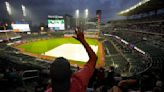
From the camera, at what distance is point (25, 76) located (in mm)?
10367

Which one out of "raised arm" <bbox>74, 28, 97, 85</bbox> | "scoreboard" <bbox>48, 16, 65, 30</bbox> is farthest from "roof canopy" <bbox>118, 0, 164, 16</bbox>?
"raised arm" <bbox>74, 28, 97, 85</bbox>

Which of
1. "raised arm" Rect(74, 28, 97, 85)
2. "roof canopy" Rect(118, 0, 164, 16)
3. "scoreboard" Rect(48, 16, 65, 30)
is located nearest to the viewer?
"raised arm" Rect(74, 28, 97, 85)

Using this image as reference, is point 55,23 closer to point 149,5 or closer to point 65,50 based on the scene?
point 65,50

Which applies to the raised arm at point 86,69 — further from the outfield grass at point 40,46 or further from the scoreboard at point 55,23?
the scoreboard at point 55,23

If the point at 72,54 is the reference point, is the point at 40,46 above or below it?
below

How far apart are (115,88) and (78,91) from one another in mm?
1614

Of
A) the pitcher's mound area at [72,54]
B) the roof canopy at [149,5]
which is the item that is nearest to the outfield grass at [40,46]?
the pitcher's mound area at [72,54]

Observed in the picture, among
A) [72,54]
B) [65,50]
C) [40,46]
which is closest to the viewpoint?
[72,54]

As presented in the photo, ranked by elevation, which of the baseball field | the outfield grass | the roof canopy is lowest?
the outfield grass

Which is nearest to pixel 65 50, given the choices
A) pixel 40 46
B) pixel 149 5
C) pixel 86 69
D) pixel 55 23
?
pixel 40 46

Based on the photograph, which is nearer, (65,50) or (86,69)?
(86,69)

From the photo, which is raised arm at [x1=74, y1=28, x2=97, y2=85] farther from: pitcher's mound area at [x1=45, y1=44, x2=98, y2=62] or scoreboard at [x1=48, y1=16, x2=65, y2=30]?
scoreboard at [x1=48, y1=16, x2=65, y2=30]

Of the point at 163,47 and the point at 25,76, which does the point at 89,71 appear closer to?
the point at 25,76

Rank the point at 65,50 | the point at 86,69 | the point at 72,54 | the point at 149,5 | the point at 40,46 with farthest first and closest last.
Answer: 1. the point at 149,5
2. the point at 40,46
3. the point at 65,50
4. the point at 72,54
5. the point at 86,69
